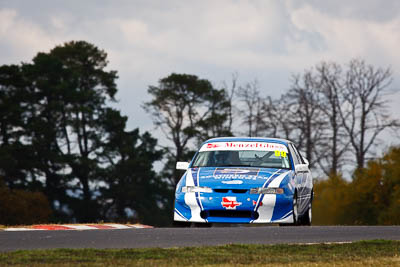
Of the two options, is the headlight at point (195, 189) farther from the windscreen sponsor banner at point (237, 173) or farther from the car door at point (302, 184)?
the car door at point (302, 184)

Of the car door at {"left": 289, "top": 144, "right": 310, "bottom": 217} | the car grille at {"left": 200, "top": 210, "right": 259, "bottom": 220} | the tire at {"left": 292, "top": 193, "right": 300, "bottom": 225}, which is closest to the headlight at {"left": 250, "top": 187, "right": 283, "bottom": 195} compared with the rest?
the car grille at {"left": 200, "top": 210, "right": 259, "bottom": 220}

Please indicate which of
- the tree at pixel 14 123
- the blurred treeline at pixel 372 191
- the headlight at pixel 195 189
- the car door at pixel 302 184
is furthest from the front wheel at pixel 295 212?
the tree at pixel 14 123

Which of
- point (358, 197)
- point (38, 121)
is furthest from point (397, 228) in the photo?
point (38, 121)

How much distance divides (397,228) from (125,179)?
58655 mm

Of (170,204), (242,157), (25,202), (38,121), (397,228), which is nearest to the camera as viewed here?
(397,228)

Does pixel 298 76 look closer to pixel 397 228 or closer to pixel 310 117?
pixel 310 117

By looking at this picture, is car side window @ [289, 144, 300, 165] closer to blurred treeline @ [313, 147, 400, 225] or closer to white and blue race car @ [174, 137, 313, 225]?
white and blue race car @ [174, 137, 313, 225]

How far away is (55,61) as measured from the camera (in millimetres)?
73500

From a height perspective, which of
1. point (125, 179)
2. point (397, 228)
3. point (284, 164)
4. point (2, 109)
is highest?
point (2, 109)

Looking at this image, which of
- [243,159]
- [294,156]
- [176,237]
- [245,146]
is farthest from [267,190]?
[176,237]

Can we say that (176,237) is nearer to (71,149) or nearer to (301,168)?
(301,168)

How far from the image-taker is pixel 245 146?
17.6 meters

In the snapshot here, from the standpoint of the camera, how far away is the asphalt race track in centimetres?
1277

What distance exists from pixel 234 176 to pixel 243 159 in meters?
1.20
